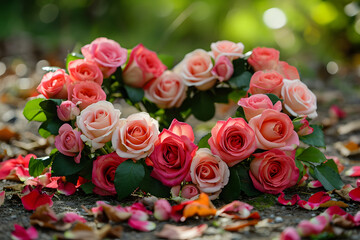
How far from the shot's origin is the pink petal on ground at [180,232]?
39.2 inches

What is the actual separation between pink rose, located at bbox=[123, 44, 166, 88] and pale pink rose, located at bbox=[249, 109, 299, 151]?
0.50 meters

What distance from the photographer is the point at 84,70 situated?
145 centimetres

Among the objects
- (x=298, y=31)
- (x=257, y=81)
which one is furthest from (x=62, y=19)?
(x=257, y=81)

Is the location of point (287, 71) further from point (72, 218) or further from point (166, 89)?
point (72, 218)

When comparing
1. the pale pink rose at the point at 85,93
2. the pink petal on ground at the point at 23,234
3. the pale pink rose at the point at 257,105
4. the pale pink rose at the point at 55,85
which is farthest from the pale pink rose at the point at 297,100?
the pink petal on ground at the point at 23,234

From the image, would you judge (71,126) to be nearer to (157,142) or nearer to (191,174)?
(157,142)

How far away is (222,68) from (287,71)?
24 cm

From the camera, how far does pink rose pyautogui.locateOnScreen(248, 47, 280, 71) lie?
1553mm

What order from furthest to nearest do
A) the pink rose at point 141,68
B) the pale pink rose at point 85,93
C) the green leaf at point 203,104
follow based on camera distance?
the green leaf at point 203,104, the pink rose at point 141,68, the pale pink rose at point 85,93

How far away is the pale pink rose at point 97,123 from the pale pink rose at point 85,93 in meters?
0.09

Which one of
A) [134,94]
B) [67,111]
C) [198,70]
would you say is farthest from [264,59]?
[67,111]

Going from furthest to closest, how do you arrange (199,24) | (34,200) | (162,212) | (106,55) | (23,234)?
(199,24), (106,55), (34,200), (162,212), (23,234)

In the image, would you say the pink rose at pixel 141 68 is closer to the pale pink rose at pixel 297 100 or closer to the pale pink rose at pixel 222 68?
the pale pink rose at pixel 222 68

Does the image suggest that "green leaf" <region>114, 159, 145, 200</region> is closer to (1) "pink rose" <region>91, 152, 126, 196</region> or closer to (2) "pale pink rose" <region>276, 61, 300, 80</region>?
(1) "pink rose" <region>91, 152, 126, 196</region>
